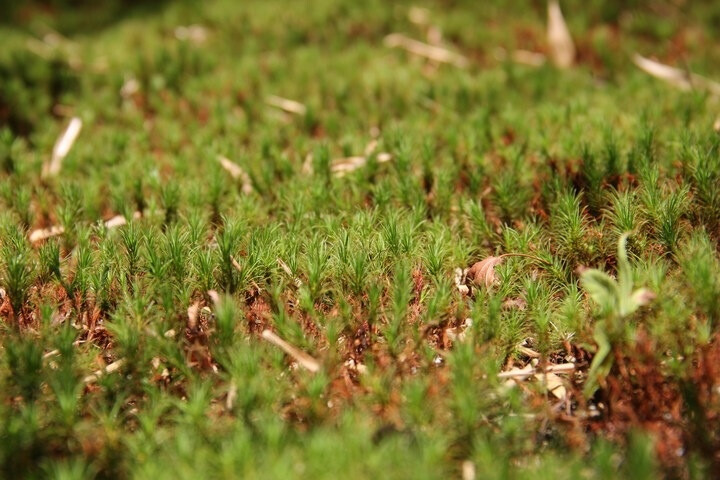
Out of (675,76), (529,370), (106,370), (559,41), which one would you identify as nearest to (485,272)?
(529,370)

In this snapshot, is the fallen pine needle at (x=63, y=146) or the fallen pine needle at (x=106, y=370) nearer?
the fallen pine needle at (x=106, y=370)

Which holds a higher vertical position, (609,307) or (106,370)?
(609,307)

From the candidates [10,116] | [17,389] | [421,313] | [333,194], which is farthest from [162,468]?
[10,116]

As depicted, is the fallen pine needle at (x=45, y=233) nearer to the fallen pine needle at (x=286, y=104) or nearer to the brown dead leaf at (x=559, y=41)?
the fallen pine needle at (x=286, y=104)

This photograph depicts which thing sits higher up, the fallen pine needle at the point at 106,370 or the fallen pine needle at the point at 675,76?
the fallen pine needle at the point at 675,76

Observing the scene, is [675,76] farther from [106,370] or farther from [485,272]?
[106,370]

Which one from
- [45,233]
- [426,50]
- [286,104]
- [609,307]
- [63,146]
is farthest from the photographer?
[426,50]

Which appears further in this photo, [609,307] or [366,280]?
[366,280]

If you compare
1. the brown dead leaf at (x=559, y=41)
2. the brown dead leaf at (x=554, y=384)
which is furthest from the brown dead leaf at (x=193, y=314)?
the brown dead leaf at (x=559, y=41)
